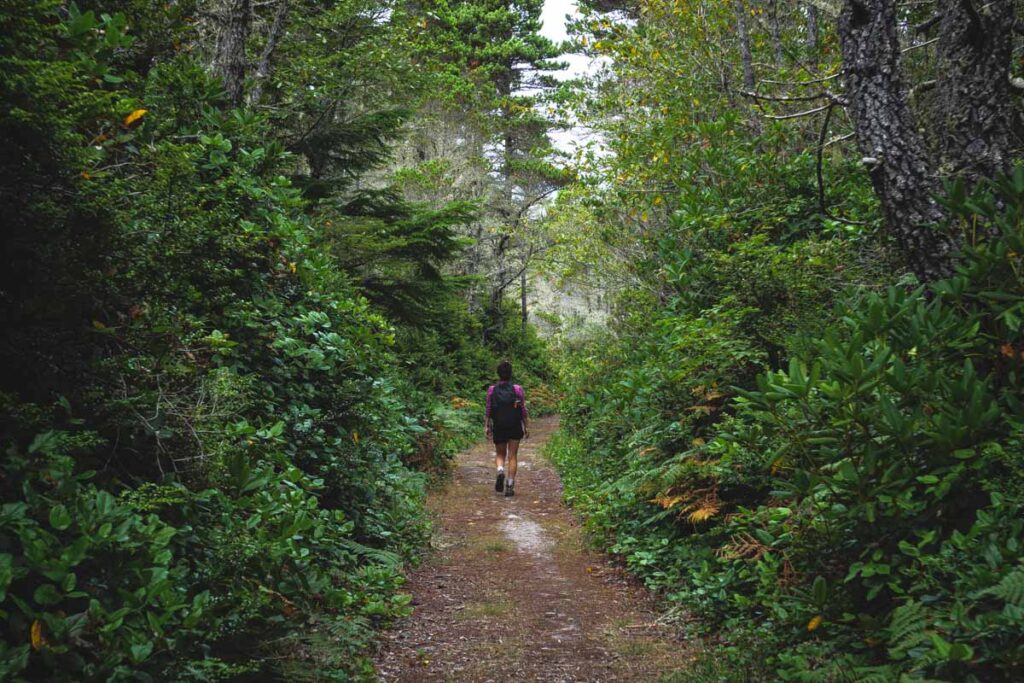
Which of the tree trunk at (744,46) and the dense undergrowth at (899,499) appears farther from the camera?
the tree trunk at (744,46)

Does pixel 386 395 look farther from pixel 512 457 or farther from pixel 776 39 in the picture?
pixel 776 39

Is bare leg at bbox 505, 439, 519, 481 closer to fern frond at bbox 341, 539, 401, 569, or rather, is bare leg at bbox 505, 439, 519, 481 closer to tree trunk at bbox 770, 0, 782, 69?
fern frond at bbox 341, 539, 401, 569

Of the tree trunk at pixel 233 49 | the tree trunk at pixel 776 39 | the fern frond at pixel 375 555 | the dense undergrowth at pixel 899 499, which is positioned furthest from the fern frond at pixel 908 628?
the tree trunk at pixel 776 39

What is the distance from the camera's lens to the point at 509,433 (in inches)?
400

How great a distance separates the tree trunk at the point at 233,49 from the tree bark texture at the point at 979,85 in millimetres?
6980

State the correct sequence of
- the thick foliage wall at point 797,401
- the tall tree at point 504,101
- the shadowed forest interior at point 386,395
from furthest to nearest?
the tall tree at point 504,101 < the thick foliage wall at point 797,401 < the shadowed forest interior at point 386,395

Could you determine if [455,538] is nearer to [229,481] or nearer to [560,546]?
[560,546]

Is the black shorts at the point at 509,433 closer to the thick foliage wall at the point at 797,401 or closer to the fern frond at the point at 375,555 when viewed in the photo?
the thick foliage wall at the point at 797,401

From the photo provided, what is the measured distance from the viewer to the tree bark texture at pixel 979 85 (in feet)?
14.5

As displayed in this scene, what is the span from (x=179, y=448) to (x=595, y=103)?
42.3ft

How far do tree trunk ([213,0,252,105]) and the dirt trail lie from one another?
5.73m

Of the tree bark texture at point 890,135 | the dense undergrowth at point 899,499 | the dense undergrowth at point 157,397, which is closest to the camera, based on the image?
the dense undergrowth at point 157,397

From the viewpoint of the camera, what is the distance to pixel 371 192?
13.7m

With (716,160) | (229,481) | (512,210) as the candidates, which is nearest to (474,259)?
(512,210)
